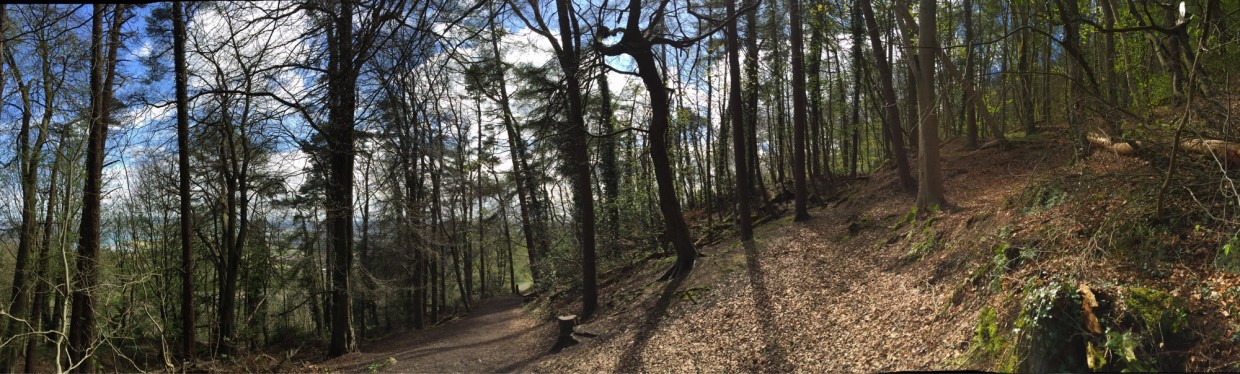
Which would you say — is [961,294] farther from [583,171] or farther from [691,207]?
[691,207]

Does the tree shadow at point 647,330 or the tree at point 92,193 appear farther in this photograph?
the tree at point 92,193

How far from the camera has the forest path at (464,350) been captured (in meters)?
12.8

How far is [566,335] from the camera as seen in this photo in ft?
41.5

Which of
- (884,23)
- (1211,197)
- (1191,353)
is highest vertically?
(884,23)

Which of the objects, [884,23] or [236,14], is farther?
[884,23]

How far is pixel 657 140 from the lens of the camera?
42.0 ft

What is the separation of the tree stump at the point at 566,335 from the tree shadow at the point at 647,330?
5.32 ft

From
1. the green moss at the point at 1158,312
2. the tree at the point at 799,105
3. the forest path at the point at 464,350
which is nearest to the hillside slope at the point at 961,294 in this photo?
the green moss at the point at 1158,312

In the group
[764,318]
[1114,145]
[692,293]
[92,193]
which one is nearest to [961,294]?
[1114,145]

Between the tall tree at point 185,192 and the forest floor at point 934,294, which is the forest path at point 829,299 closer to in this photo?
the forest floor at point 934,294

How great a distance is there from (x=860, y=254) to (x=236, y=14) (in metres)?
10.2

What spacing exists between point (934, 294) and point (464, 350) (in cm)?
1060

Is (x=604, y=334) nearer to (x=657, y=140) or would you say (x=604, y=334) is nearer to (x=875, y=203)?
(x=657, y=140)

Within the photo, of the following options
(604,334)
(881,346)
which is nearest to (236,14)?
(881,346)
